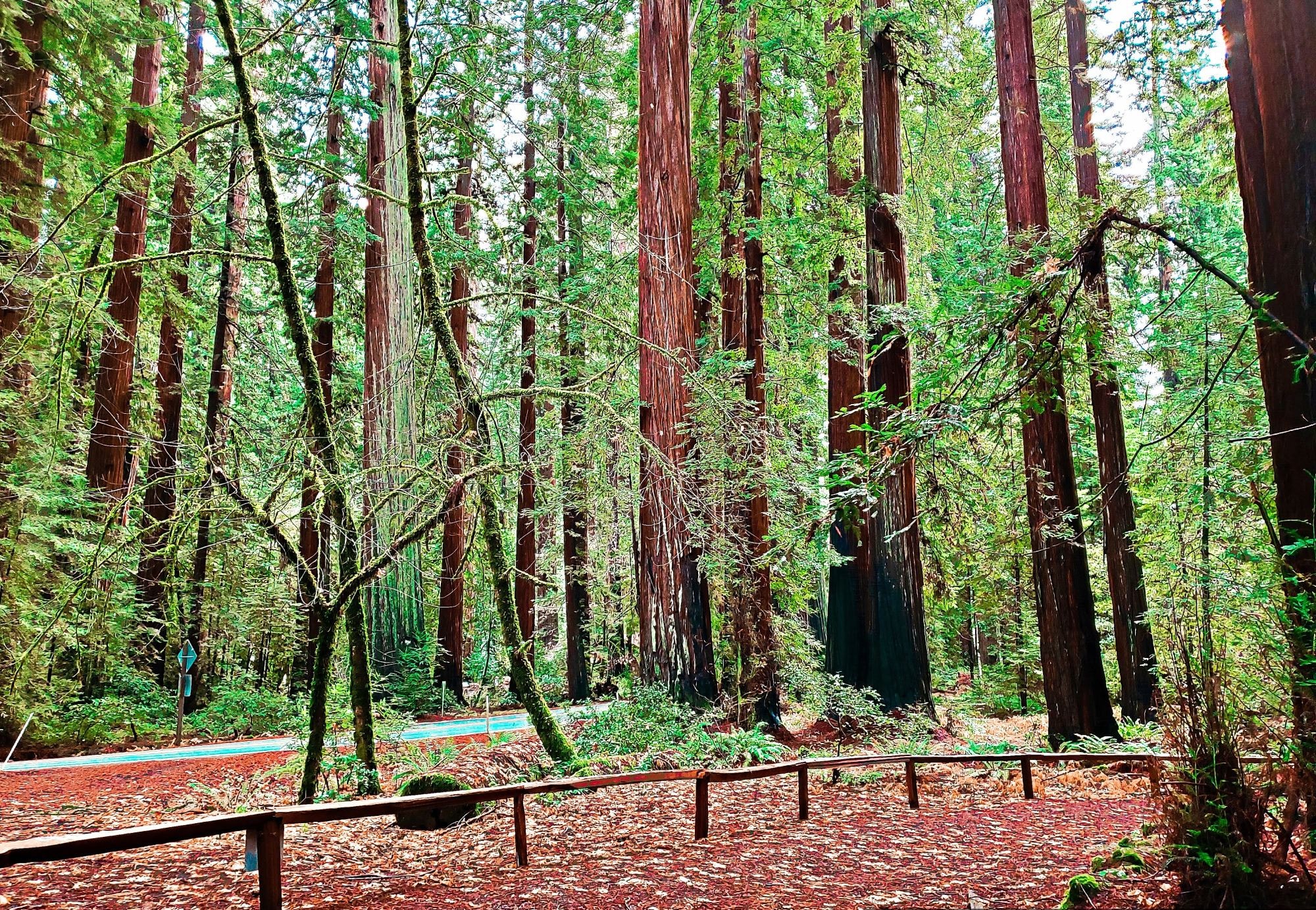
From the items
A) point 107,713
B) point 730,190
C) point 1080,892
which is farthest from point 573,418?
point 1080,892

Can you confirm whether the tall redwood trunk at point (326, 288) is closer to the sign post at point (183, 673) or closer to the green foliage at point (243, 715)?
the green foliage at point (243, 715)

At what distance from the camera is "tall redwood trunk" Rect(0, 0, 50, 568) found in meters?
9.65

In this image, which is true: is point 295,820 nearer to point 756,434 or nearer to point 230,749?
point 756,434

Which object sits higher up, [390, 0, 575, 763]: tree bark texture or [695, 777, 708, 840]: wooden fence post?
[390, 0, 575, 763]: tree bark texture

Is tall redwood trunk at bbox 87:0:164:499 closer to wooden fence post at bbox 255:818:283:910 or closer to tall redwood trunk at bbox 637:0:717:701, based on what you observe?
tall redwood trunk at bbox 637:0:717:701

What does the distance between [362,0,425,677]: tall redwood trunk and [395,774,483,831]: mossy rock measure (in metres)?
4.93

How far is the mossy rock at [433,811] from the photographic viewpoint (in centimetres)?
645

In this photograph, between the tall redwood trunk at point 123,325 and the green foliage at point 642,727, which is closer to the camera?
the green foliage at point 642,727

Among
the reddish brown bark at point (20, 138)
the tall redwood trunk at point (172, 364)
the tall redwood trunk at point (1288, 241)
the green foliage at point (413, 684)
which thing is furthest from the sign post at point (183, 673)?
the tall redwood trunk at point (1288, 241)

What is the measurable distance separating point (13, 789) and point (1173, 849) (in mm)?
10133

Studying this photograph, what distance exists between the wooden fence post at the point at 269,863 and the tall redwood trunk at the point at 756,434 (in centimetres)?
605

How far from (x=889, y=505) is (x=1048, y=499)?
7.24 ft

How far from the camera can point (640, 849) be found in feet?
20.1

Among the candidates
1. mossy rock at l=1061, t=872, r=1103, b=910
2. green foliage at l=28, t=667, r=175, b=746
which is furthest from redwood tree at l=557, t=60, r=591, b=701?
mossy rock at l=1061, t=872, r=1103, b=910
